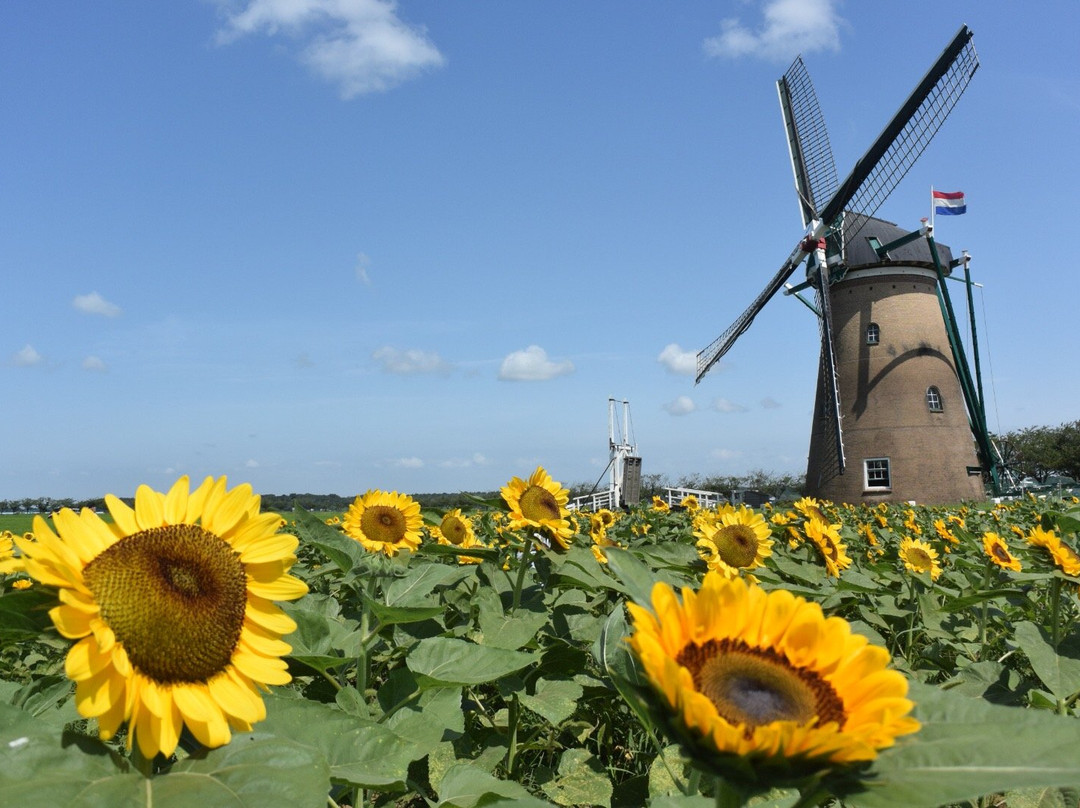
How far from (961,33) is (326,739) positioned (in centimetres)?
3220

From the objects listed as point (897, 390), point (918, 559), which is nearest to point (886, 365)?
point (897, 390)

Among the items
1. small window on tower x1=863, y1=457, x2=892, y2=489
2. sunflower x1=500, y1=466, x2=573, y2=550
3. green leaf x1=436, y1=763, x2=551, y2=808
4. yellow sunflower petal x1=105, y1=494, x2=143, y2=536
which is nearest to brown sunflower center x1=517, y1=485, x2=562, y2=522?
sunflower x1=500, y1=466, x2=573, y2=550

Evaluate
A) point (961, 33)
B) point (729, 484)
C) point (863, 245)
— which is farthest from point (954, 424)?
point (729, 484)

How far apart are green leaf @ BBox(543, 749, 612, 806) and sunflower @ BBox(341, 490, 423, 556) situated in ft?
5.45

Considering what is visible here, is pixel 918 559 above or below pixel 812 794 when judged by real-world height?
below

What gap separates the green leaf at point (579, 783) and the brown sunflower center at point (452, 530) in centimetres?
207

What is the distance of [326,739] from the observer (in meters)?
1.50

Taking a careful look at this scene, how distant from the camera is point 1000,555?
4547 mm

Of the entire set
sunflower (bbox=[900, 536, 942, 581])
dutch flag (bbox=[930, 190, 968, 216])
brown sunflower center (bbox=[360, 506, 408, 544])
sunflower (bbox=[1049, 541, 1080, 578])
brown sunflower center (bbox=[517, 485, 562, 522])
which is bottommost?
sunflower (bbox=[900, 536, 942, 581])

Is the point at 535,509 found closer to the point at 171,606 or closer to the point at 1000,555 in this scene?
the point at 171,606

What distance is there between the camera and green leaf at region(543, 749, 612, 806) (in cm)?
257

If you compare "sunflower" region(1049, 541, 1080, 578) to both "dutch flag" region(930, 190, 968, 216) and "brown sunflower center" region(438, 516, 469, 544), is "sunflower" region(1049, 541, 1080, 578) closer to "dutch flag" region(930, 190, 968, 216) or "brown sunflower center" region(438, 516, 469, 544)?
"brown sunflower center" region(438, 516, 469, 544)

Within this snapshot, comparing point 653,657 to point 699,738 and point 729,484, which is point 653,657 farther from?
point 729,484

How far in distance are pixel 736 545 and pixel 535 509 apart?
118 cm
